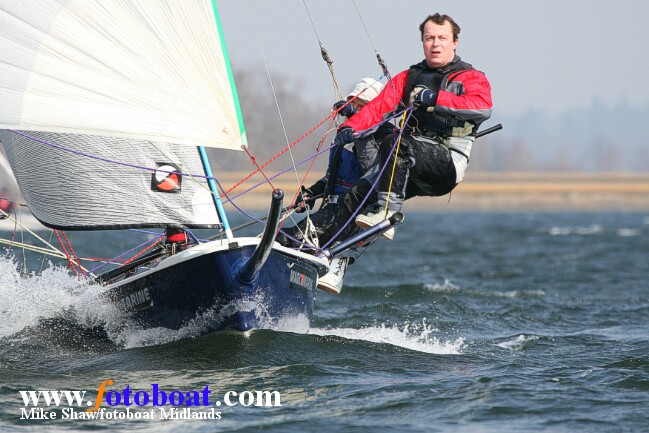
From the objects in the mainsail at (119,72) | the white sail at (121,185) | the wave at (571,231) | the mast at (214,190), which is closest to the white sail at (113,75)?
the mainsail at (119,72)

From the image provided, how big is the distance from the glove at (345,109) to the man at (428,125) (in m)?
0.34

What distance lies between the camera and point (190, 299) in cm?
638

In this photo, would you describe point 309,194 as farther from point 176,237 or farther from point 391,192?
point 176,237

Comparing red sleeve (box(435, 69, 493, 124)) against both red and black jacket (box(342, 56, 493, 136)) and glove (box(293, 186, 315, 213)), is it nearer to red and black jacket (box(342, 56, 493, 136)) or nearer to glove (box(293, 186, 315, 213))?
red and black jacket (box(342, 56, 493, 136))

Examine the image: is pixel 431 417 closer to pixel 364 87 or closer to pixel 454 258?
pixel 364 87

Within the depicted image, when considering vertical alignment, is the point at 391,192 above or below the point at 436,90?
below

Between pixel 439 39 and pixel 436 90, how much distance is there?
35 cm

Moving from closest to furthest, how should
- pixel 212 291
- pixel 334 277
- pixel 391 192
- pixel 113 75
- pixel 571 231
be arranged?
pixel 113 75, pixel 212 291, pixel 391 192, pixel 334 277, pixel 571 231

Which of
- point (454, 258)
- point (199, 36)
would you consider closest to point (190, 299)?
point (199, 36)

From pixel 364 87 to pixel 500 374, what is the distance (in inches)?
92.8

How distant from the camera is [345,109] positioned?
7477 millimetres

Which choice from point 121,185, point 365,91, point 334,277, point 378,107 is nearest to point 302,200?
point 334,277

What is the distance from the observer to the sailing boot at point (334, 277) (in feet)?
24.5

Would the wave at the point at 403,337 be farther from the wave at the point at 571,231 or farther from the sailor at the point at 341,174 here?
the wave at the point at 571,231
